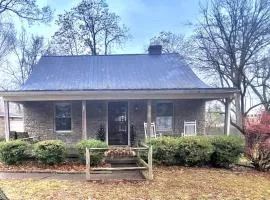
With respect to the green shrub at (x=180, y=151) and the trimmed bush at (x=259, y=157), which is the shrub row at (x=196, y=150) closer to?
the green shrub at (x=180, y=151)

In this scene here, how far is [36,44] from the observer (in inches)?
1265

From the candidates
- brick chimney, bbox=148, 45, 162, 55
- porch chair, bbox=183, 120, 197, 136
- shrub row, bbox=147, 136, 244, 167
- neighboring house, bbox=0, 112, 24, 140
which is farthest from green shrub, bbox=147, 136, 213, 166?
neighboring house, bbox=0, 112, 24, 140

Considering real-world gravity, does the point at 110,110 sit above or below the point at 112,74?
below

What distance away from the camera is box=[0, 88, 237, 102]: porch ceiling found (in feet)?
42.9

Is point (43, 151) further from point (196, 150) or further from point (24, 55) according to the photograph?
point (24, 55)

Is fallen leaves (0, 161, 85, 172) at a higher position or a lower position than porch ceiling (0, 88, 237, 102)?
lower

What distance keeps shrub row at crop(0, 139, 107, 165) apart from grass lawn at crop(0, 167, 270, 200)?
81.8 inches

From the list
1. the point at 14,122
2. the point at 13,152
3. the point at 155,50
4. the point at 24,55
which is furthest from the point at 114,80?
the point at 14,122

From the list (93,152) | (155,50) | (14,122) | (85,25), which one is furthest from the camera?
(14,122)

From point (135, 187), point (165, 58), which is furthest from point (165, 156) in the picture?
point (165, 58)

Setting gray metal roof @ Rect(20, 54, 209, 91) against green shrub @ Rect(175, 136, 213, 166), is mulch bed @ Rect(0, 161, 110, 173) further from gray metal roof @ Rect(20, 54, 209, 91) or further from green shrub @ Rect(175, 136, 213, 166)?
gray metal roof @ Rect(20, 54, 209, 91)

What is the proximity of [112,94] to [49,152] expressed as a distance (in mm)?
3817

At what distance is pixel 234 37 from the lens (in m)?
20.2

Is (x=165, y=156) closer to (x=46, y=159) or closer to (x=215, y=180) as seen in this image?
(x=215, y=180)
